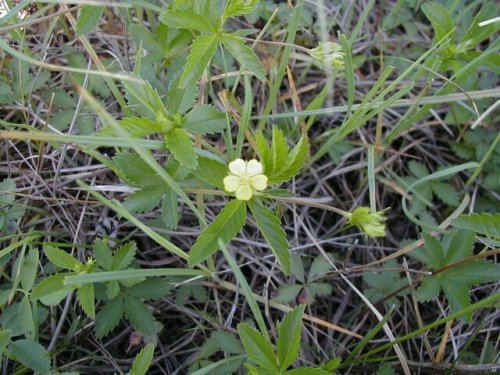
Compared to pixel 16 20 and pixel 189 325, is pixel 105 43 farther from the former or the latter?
pixel 189 325

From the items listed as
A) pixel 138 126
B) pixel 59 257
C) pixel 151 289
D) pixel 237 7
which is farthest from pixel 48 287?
pixel 237 7

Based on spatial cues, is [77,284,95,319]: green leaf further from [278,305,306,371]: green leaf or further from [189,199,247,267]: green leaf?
[278,305,306,371]: green leaf

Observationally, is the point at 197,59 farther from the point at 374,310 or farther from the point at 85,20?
the point at 374,310

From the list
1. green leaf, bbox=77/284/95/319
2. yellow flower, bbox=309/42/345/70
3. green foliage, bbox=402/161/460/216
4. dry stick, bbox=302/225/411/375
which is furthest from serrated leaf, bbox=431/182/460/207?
green leaf, bbox=77/284/95/319

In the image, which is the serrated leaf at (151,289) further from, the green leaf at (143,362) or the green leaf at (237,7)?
the green leaf at (237,7)

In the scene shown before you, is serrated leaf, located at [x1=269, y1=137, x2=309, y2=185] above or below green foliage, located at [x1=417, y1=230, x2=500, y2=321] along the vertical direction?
above

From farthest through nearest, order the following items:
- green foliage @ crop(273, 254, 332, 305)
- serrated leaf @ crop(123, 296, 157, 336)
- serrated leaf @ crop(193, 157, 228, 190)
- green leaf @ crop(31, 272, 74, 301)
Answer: green foliage @ crop(273, 254, 332, 305)
serrated leaf @ crop(123, 296, 157, 336)
green leaf @ crop(31, 272, 74, 301)
serrated leaf @ crop(193, 157, 228, 190)

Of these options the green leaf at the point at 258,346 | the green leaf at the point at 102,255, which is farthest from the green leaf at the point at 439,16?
the green leaf at the point at 102,255
